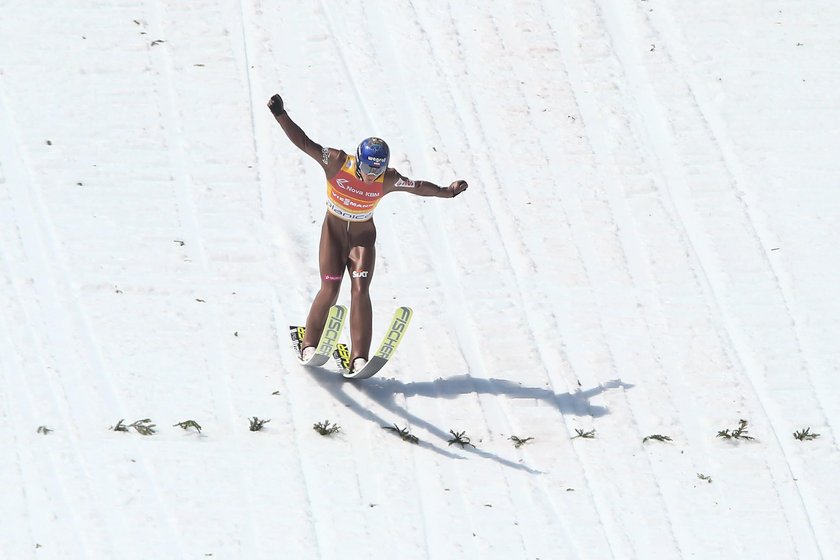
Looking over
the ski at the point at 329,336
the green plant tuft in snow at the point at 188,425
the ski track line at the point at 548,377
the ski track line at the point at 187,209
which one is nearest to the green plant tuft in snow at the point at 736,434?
the ski track line at the point at 548,377

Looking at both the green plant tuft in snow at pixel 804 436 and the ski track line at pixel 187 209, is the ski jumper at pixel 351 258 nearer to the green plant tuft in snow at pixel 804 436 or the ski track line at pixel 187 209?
the ski track line at pixel 187 209

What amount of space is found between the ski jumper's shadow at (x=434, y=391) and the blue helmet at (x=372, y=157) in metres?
1.51

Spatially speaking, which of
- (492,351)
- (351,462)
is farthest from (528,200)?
(351,462)

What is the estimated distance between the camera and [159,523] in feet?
23.9

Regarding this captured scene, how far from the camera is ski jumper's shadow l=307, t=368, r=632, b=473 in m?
8.61

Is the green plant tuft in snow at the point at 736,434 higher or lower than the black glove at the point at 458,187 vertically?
lower

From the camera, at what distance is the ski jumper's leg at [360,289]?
340 inches

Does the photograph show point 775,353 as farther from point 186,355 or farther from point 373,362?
point 186,355

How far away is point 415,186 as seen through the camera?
28.6 ft

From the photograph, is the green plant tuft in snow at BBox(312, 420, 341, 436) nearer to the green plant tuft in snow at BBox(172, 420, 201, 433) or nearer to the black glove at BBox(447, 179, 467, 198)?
the green plant tuft in snow at BBox(172, 420, 201, 433)

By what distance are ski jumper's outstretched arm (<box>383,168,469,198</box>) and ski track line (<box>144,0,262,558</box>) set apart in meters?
1.67

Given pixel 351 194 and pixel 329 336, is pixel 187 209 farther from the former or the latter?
pixel 329 336

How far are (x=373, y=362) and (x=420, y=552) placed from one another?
155 centimetres

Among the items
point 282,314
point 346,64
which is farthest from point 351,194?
point 346,64
